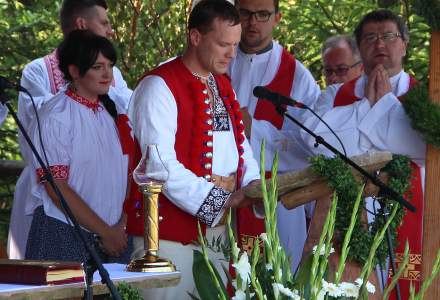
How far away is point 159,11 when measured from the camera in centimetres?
843

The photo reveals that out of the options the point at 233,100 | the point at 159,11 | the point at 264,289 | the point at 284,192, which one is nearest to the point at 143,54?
the point at 159,11

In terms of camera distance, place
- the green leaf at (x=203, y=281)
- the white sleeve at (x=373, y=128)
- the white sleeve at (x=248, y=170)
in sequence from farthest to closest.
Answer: the white sleeve at (x=373, y=128), the white sleeve at (x=248, y=170), the green leaf at (x=203, y=281)

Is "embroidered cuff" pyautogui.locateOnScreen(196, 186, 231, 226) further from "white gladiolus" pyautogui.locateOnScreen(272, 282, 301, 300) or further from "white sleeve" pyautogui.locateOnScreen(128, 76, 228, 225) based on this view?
"white gladiolus" pyautogui.locateOnScreen(272, 282, 301, 300)

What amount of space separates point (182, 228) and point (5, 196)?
14.1 feet

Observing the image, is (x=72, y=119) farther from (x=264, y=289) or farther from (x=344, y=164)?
(x=264, y=289)

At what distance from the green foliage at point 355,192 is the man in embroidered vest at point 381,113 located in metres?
0.70

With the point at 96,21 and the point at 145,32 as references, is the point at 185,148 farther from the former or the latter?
the point at 145,32

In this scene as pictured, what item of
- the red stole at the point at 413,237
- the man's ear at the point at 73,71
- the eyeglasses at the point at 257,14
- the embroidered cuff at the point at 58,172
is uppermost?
the eyeglasses at the point at 257,14

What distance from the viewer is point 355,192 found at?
4242mm

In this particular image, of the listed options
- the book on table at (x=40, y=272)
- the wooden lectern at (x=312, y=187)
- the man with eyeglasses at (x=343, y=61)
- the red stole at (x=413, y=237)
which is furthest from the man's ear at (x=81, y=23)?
the book on table at (x=40, y=272)

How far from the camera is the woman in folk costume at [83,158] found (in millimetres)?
5062

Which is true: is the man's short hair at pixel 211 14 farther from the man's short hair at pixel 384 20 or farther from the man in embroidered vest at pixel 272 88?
the man's short hair at pixel 384 20

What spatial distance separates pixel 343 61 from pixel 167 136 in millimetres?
2761

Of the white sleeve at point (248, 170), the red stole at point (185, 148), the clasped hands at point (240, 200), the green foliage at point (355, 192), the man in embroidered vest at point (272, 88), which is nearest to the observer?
the green foliage at point (355, 192)
